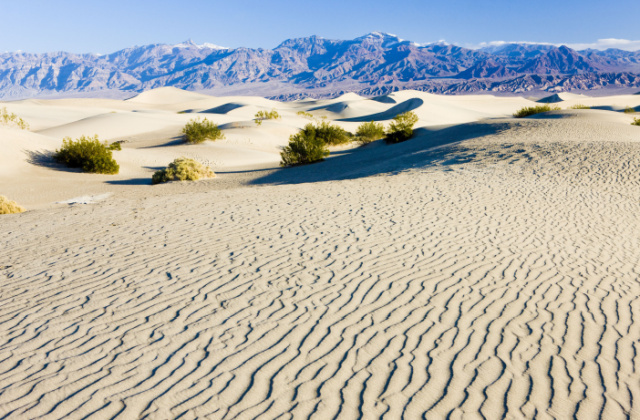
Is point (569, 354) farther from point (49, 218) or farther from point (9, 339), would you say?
point (49, 218)

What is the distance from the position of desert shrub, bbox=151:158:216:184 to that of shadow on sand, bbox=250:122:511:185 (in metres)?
2.35

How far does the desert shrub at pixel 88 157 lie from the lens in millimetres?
19062

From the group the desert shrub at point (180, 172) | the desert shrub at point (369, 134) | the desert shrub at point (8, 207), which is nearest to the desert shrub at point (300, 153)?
the desert shrub at point (180, 172)

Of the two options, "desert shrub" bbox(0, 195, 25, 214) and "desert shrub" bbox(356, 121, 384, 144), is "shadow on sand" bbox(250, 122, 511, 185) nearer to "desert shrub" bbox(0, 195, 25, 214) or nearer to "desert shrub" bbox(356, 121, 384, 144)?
"desert shrub" bbox(356, 121, 384, 144)

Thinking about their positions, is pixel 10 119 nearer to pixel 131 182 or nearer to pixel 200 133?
pixel 200 133

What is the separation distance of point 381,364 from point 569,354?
69.3 inches

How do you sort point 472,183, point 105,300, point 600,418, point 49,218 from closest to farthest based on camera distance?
point 600,418 < point 105,300 < point 49,218 < point 472,183

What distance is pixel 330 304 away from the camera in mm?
5180

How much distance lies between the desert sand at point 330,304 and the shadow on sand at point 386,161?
→ 4.42m

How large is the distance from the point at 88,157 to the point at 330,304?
1742cm

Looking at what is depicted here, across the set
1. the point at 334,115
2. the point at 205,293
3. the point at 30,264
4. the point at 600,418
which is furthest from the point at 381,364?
the point at 334,115

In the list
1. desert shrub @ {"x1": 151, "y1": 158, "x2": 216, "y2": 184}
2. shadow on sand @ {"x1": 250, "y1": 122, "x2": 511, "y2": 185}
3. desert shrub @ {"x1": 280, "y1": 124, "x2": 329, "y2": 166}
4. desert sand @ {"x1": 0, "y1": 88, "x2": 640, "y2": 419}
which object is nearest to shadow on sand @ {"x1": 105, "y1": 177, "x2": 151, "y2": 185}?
desert shrub @ {"x1": 151, "y1": 158, "x2": 216, "y2": 184}

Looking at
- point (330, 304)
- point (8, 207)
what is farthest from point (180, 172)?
point (330, 304)

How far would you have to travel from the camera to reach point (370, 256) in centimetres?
676
